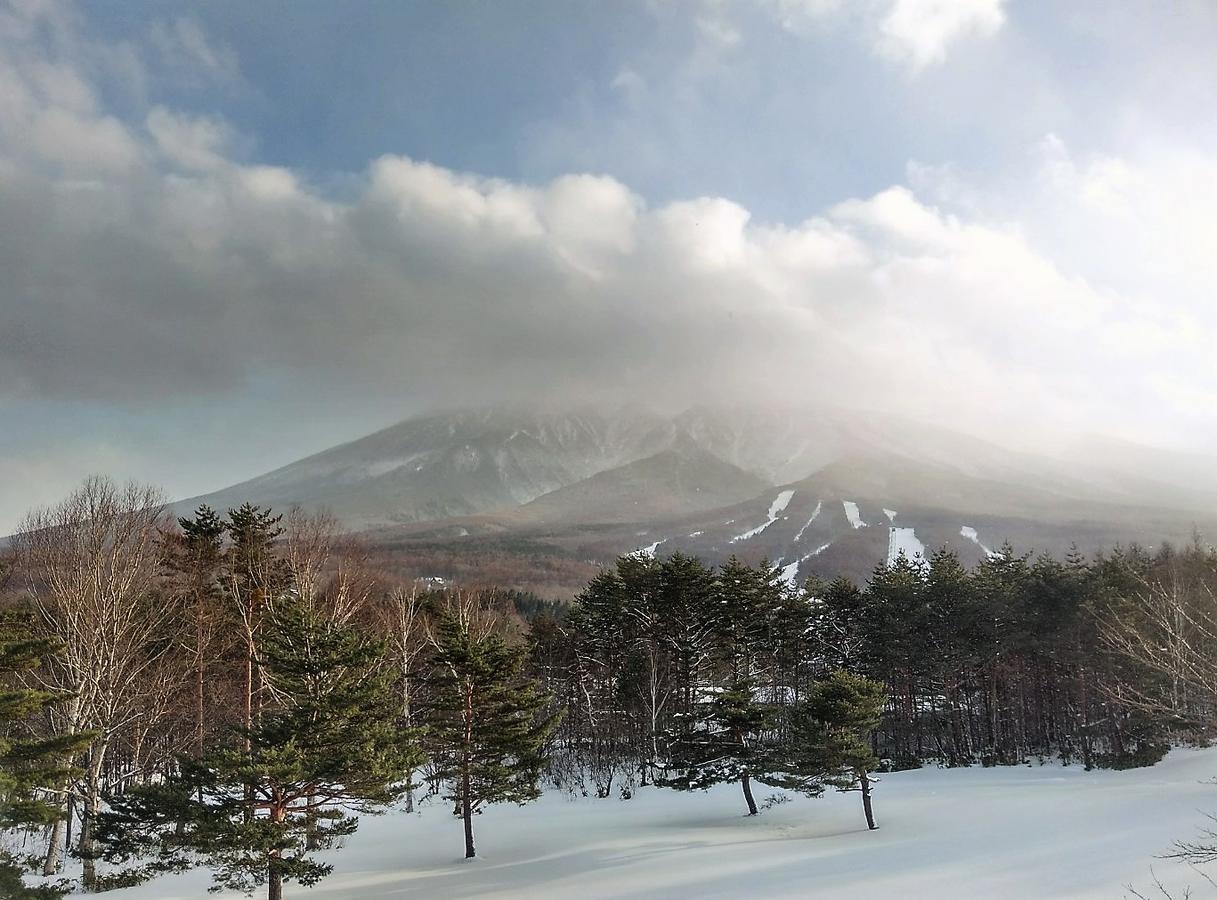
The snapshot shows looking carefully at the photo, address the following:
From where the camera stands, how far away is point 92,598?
23.4 meters

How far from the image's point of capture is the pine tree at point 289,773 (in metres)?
17.8

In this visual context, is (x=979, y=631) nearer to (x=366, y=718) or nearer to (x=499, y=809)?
(x=499, y=809)

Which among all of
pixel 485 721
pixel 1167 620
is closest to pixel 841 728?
pixel 485 721

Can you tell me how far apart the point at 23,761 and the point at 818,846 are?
2349cm

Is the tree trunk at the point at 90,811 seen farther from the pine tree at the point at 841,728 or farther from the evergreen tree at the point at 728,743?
the pine tree at the point at 841,728

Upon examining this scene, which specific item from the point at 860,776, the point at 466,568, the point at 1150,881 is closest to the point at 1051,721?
the point at 860,776

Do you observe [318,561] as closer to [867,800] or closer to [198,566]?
[198,566]

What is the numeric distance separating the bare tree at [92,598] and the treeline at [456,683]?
12cm

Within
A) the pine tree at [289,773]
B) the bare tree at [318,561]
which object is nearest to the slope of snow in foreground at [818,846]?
the pine tree at [289,773]

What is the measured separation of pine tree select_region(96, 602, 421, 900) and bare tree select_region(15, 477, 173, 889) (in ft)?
14.8

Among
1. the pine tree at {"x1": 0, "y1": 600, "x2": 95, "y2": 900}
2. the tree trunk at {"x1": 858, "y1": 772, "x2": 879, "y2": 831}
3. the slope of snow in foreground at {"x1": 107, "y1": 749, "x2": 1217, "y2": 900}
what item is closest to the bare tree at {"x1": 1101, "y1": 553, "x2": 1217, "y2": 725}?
the slope of snow in foreground at {"x1": 107, "y1": 749, "x2": 1217, "y2": 900}

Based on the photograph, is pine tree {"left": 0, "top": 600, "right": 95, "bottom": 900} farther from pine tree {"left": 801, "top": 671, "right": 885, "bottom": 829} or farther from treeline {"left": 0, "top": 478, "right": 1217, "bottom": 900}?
pine tree {"left": 801, "top": 671, "right": 885, "bottom": 829}

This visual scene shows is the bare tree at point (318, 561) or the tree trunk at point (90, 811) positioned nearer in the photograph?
the tree trunk at point (90, 811)

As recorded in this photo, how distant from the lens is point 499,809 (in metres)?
37.9
